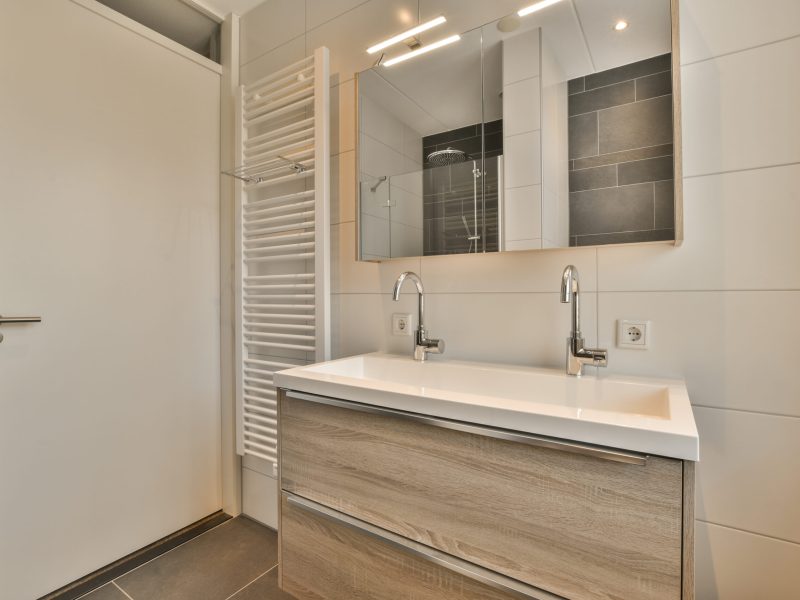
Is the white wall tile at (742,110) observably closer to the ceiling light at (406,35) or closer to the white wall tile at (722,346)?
the white wall tile at (722,346)

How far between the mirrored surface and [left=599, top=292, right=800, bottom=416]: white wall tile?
0.19 meters

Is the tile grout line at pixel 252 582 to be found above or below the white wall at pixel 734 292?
below

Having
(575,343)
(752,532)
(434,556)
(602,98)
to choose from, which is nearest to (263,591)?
(434,556)

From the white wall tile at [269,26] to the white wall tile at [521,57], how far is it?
104 cm

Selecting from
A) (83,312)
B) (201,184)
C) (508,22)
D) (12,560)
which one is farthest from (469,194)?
(12,560)

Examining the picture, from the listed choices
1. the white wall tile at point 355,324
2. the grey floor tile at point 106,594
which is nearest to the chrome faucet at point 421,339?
the white wall tile at point 355,324

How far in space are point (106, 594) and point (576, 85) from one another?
232 centimetres

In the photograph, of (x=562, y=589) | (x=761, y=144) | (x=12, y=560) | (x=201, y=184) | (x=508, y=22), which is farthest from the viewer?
(x=201, y=184)

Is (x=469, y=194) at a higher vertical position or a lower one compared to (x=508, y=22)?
lower

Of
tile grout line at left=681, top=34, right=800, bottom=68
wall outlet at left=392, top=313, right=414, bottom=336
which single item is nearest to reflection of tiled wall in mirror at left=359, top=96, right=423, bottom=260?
wall outlet at left=392, top=313, right=414, bottom=336

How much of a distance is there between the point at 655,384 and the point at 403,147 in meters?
1.09

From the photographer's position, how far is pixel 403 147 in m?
1.47

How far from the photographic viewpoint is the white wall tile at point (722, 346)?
0.93 metres

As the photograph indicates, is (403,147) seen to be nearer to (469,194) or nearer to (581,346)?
(469,194)
